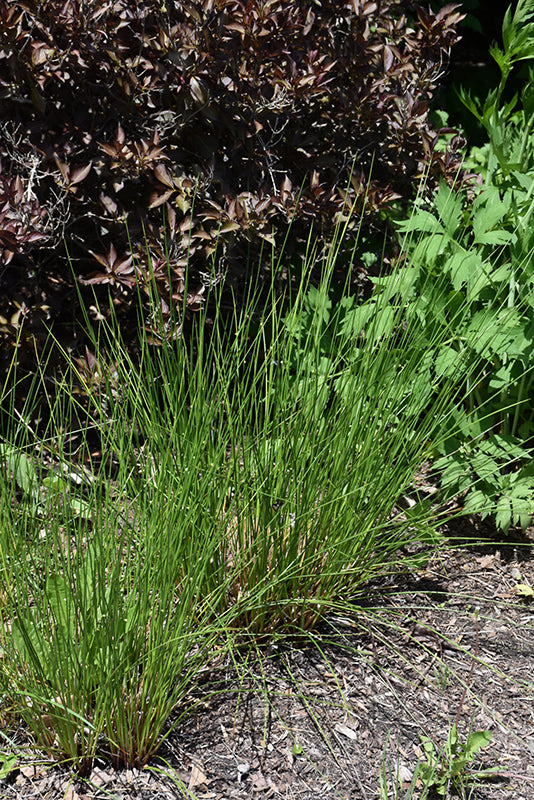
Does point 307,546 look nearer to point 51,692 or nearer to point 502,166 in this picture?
point 51,692

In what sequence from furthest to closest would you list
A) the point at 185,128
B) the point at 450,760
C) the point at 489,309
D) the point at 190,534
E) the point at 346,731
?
the point at 185,128, the point at 489,309, the point at 190,534, the point at 346,731, the point at 450,760

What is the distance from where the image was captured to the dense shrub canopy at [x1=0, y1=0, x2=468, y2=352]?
109 inches

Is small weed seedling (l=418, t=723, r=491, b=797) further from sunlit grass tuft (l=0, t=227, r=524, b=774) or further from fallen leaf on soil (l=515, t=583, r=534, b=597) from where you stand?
fallen leaf on soil (l=515, t=583, r=534, b=597)

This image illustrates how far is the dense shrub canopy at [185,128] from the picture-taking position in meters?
2.77

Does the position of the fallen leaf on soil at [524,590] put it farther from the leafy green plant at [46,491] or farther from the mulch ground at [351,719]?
the leafy green plant at [46,491]

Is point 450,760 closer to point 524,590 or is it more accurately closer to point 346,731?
point 346,731

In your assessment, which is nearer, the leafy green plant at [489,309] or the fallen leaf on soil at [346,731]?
the fallen leaf on soil at [346,731]

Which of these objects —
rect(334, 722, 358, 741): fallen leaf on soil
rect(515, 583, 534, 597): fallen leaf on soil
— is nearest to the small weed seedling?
rect(334, 722, 358, 741): fallen leaf on soil

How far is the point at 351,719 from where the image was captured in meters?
2.13

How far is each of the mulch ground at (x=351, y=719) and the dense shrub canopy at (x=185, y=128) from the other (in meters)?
1.37

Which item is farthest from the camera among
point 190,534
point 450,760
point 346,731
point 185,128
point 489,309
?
point 185,128

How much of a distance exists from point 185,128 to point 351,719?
2154 mm

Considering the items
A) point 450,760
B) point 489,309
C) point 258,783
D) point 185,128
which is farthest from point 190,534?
point 185,128

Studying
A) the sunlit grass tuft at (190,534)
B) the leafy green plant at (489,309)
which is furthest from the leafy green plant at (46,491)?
the leafy green plant at (489,309)
